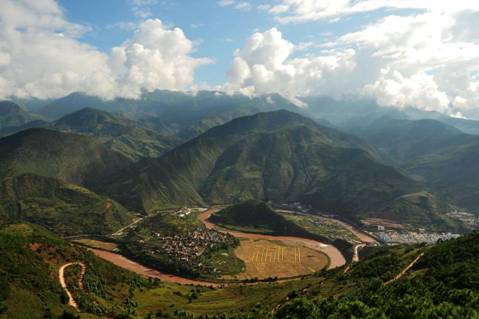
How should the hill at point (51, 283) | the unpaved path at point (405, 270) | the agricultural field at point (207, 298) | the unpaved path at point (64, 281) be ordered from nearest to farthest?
the hill at point (51, 283)
the unpaved path at point (64, 281)
the unpaved path at point (405, 270)
the agricultural field at point (207, 298)

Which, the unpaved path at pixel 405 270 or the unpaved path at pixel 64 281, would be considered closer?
the unpaved path at pixel 64 281

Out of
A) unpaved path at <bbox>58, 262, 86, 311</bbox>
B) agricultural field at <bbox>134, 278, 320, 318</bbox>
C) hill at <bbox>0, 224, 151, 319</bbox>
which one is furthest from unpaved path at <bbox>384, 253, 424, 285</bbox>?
unpaved path at <bbox>58, 262, 86, 311</bbox>

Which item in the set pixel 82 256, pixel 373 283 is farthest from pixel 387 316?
pixel 82 256

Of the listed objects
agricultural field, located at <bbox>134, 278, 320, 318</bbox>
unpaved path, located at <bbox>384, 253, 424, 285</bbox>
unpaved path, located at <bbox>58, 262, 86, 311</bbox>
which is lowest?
agricultural field, located at <bbox>134, 278, 320, 318</bbox>

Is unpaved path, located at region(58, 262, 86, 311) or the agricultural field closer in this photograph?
unpaved path, located at region(58, 262, 86, 311)

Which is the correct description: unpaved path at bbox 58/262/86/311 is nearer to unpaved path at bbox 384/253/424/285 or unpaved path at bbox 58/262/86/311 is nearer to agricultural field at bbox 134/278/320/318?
agricultural field at bbox 134/278/320/318

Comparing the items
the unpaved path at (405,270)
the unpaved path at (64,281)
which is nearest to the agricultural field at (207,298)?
the unpaved path at (64,281)

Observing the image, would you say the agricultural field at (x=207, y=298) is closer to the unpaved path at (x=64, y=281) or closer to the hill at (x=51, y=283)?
the hill at (x=51, y=283)

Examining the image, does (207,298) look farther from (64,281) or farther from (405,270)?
(405,270)

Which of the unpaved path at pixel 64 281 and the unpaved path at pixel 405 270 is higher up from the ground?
the unpaved path at pixel 64 281
